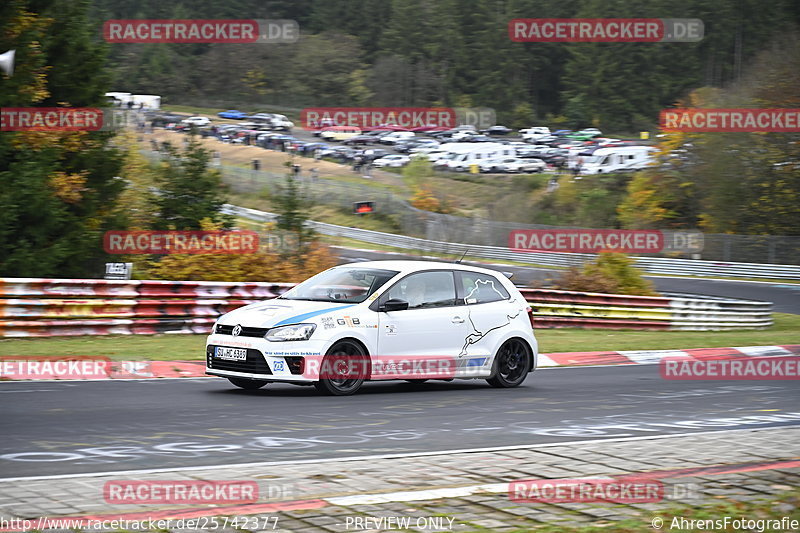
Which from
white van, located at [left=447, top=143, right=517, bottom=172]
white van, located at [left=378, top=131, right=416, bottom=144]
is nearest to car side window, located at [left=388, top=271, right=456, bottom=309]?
white van, located at [left=447, top=143, right=517, bottom=172]

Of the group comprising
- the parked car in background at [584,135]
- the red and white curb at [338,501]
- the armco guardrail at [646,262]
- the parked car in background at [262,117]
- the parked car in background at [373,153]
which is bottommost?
the red and white curb at [338,501]

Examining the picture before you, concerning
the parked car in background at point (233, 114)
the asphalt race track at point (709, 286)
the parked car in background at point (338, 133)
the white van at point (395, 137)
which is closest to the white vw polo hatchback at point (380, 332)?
the asphalt race track at point (709, 286)

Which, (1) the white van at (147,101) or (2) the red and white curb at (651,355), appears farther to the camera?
(1) the white van at (147,101)

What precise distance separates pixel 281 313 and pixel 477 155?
68339mm

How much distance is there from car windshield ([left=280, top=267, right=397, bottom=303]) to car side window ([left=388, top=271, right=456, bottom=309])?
202 mm

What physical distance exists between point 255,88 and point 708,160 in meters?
59.5

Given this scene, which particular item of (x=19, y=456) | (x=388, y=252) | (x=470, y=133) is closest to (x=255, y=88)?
(x=470, y=133)

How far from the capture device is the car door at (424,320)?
12375 millimetres

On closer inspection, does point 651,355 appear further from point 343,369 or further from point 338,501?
point 338,501

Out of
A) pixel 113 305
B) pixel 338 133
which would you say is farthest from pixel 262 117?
pixel 113 305

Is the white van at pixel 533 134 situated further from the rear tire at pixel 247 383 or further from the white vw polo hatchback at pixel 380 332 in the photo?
the rear tire at pixel 247 383

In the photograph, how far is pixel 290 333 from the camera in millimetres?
11570

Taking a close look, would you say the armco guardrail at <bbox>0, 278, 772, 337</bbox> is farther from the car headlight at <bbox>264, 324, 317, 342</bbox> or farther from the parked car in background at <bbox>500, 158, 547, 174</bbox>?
the parked car in background at <bbox>500, 158, 547, 174</bbox>

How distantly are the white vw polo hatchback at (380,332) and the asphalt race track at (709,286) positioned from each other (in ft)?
85.6
